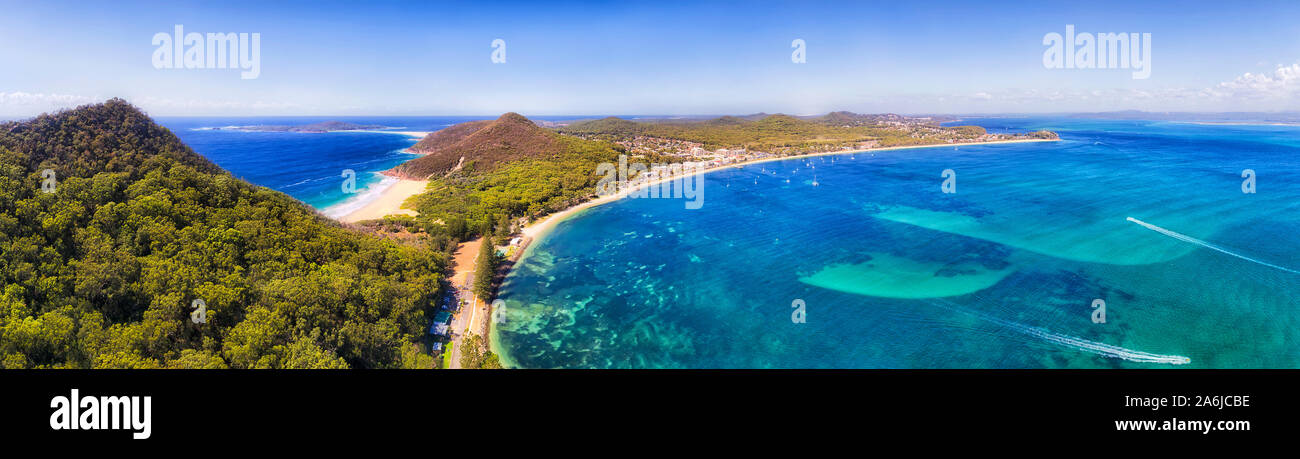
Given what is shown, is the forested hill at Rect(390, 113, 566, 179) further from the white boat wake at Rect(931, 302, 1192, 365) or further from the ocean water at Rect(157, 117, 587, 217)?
the white boat wake at Rect(931, 302, 1192, 365)

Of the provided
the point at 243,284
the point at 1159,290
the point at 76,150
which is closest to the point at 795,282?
the point at 1159,290

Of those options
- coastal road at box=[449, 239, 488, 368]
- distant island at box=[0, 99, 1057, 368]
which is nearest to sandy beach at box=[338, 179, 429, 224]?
distant island at box=[0, 99, 1057, 368]

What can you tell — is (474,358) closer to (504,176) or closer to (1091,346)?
(1091,346)

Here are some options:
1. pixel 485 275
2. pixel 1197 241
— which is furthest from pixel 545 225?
pixel 1197 241

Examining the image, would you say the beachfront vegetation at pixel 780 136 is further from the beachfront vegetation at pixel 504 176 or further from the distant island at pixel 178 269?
the distant island at pixel 178 269

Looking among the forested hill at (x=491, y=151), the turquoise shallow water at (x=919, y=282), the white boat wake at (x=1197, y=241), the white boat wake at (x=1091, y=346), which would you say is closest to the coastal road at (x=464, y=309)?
the turquoise shallow water at (x=919, y=282)

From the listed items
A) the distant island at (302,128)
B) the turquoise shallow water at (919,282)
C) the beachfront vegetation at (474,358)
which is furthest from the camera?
the distant island at (302,128)
